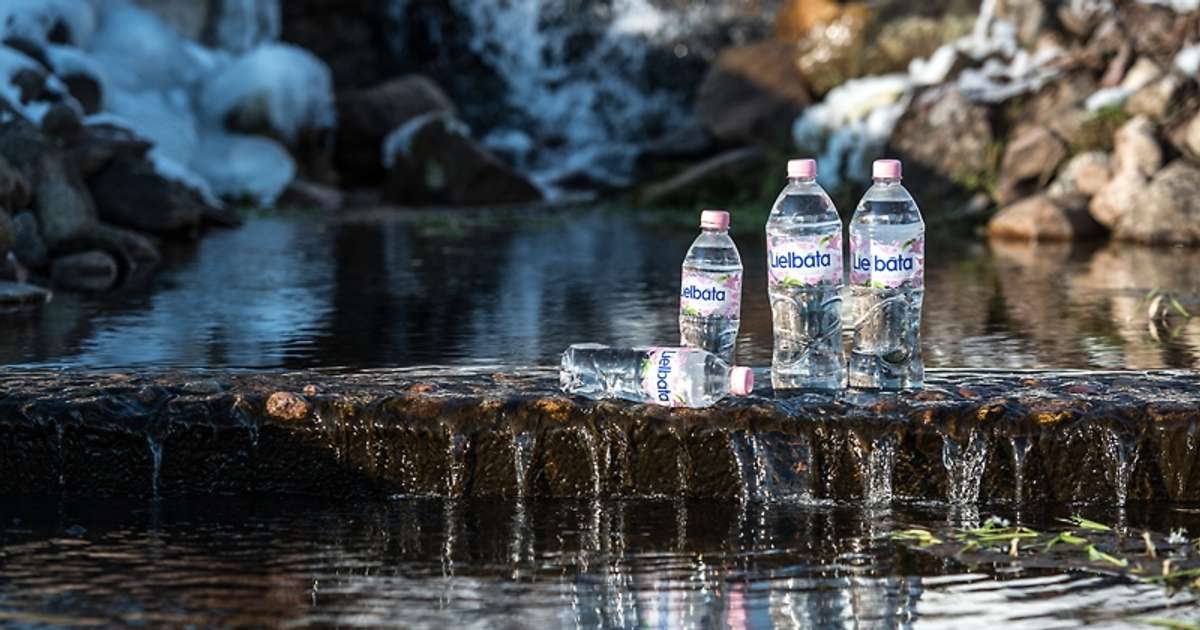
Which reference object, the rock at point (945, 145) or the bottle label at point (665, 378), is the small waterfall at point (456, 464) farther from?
the rock at point (945, 145)

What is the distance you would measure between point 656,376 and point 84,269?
8343mm

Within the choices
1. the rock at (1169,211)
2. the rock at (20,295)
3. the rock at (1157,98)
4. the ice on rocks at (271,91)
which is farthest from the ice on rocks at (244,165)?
the rock at (20,295)

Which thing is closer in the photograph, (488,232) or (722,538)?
(722,538)

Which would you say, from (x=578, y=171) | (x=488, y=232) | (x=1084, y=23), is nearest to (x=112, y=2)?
(x=578, y=171)

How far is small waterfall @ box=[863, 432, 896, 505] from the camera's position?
5562mm

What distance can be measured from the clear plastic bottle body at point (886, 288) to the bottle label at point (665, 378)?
585 millimetres

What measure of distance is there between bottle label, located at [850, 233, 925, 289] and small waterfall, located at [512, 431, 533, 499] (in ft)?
3.47

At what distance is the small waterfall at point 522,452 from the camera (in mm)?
5699

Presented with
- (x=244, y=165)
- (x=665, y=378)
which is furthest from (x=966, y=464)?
(x=244, y=165)

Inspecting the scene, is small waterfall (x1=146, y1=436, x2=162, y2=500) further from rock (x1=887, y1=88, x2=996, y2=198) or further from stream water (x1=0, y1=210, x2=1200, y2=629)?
rock (x1=887, y1=88, x2=996, y2=198)

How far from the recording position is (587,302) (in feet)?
36.3

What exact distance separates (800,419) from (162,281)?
8.05 metres

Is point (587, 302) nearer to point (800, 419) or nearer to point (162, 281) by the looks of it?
point (162, 281)

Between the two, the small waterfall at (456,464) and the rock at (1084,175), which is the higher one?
the rock at (1084,175)
